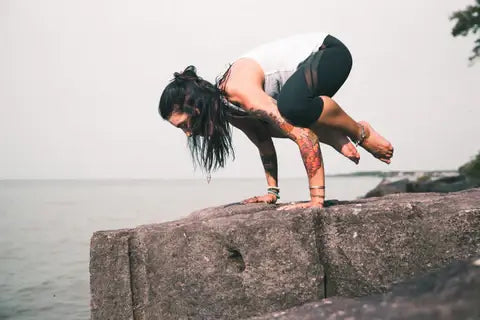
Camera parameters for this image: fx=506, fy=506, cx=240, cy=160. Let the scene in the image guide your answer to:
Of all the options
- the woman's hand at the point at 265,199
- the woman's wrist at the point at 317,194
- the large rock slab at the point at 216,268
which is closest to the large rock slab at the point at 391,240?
the large rock slab at the point at 216,268

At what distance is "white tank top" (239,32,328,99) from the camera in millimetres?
3539

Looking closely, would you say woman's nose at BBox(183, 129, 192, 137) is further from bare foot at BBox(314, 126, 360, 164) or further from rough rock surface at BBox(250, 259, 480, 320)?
rough rock surface at BBox(250, 259, 480, 320)

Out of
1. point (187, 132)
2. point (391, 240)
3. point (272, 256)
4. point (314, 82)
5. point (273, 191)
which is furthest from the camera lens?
point (273, 191)

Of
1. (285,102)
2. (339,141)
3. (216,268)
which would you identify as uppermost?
(285,102)

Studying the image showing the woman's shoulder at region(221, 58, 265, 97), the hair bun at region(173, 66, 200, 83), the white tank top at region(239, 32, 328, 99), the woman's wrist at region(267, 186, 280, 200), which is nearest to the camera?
the woman's shoulder at region(221, 58, 265, 97)

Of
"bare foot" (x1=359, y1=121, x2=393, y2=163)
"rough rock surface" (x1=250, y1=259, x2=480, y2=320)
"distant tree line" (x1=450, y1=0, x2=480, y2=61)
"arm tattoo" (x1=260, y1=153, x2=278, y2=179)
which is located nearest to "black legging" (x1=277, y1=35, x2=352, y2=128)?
→ "bare foot" (x1=359, y1=121, x2=393, y2=163)

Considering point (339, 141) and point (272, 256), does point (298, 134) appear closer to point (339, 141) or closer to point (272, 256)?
point (339, 141)

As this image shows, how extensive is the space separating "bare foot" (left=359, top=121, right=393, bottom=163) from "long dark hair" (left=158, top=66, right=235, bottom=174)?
→ 1.00m

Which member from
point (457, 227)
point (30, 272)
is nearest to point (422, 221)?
point (457, 227)

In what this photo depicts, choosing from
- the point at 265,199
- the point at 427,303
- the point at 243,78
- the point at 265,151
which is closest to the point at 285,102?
the point at 243,78

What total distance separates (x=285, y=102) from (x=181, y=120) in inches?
30.4

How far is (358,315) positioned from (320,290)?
36.3 inches

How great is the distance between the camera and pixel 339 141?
3.59 meters

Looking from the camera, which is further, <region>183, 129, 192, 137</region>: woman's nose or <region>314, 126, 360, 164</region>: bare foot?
<region>183, 129, 192, 137</region>: woman's nose
